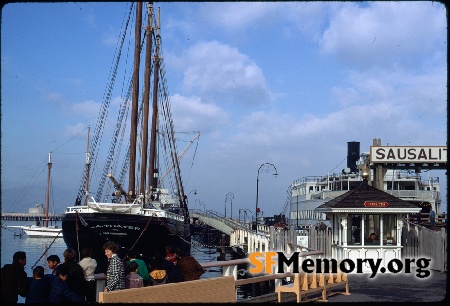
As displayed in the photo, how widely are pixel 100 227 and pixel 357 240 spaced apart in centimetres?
1921

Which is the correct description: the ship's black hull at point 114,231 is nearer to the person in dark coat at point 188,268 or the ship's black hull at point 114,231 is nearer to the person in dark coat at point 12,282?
the person in dark coat at point 188,268

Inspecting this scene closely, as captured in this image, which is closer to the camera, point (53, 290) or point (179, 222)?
point (53, 290)

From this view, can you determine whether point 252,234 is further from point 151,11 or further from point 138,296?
point 138,296

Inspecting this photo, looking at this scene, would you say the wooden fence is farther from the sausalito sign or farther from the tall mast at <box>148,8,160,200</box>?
the tall mast at <box>148,8,160,200</box>

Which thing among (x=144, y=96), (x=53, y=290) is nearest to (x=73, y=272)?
(x=53, y=290)

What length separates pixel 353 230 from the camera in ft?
71.7

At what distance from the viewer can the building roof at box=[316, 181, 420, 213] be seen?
2119 cm

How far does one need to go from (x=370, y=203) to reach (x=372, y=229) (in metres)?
1.09

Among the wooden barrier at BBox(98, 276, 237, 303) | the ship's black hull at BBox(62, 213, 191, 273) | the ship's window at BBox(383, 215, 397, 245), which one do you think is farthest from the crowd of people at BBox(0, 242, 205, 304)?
the ship's black hull at BBox(62, 213, 191, 273)

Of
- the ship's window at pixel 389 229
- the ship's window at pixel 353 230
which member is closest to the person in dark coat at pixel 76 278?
the ship's window at pixel 353 230

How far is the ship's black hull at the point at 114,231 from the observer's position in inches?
1431

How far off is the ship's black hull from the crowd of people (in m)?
24.4

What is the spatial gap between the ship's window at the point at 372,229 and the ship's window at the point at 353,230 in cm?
24

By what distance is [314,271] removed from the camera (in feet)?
51.9
